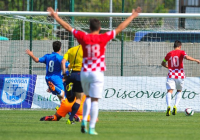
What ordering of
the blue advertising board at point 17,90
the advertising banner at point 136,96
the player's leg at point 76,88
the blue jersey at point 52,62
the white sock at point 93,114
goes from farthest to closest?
the advertising banner at point 136,96 < the blue advertising board at point 17,90 < the blue jersey at point 52,62 < the player's leg at point 76,88 < the white sock at point 93,114

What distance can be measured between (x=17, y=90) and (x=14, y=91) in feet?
0.33

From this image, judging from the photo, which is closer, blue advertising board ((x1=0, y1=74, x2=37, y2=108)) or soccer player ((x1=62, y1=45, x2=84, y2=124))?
soccer player ((x1=62, y1=45, x2=84, y2=124))

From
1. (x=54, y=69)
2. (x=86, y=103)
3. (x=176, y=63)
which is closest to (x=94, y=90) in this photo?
(x=86, y=103)

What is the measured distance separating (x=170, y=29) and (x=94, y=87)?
9694 millimetres

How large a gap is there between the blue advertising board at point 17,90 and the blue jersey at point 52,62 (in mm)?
3553

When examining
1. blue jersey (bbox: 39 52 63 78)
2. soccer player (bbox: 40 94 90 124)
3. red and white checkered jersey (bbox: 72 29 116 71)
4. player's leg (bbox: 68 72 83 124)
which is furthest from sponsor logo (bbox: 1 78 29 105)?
red and white checkered jersey (bbox: 72 29 116 71)

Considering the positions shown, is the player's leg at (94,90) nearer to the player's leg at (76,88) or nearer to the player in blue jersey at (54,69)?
the player's leg at (76,88)

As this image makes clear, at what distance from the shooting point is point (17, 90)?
51.8 feet

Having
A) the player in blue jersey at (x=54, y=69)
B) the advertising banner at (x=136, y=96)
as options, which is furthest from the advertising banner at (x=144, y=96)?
the player in blue jersey at (x=54, y=69)

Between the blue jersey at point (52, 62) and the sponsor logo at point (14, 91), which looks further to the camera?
the sponsor logo at point (14, 91)

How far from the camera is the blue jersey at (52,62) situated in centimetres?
1201

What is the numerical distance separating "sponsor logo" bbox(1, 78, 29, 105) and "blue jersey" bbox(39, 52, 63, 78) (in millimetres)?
3578

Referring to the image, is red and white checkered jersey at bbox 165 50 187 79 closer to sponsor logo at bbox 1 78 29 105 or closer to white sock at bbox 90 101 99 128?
sponsor logo at bbox 1 78 29 105

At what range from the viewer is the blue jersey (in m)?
Result: 12.0
